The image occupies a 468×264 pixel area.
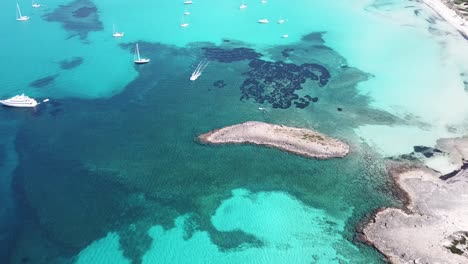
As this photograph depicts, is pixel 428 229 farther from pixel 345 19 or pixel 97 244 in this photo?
pixel 345 19

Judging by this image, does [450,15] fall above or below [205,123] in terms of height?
above

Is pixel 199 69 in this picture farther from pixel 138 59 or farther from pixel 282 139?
pixel 282 139

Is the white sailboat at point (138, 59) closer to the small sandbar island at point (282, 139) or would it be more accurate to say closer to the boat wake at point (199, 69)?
the boat wake at point (199, 69)

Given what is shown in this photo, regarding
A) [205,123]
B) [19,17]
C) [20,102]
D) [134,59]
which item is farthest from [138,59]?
[19,17]

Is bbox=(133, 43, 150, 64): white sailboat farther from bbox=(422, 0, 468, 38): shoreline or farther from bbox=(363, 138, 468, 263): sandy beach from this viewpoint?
bbox=(422, 0, 468, 38): shoreline

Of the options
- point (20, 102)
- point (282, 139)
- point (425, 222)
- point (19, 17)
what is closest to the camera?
point (425, 222)
